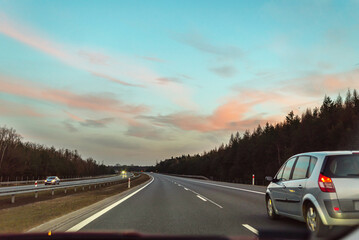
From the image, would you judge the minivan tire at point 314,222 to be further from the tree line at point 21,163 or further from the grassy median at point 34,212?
the tree line at point 21,163

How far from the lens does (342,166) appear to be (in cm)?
636

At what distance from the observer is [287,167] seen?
8352 millimetres

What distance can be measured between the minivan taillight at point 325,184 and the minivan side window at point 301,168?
72cm

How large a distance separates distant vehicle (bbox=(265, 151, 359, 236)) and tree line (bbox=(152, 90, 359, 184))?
61.9 meters

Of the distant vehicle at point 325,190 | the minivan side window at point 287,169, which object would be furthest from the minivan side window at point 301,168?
the minivan side window at point 287,169

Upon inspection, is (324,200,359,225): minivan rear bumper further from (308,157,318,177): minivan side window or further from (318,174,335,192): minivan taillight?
(308,157,318,177): minivan side window

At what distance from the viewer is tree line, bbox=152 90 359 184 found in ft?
217

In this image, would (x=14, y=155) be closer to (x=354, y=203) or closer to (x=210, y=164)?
(x=354, y=203)

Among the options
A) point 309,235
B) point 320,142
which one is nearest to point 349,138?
point 320,142

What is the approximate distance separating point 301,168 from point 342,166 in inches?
43.9

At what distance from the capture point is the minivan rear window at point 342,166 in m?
6.23

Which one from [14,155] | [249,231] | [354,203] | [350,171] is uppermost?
[14,155]

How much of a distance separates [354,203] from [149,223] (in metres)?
4.91

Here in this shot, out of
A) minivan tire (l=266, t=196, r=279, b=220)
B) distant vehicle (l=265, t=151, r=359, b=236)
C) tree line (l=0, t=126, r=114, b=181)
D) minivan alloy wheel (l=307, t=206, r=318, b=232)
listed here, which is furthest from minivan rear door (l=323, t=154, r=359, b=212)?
tree line (l=0, t=126, r=114, b=181)
